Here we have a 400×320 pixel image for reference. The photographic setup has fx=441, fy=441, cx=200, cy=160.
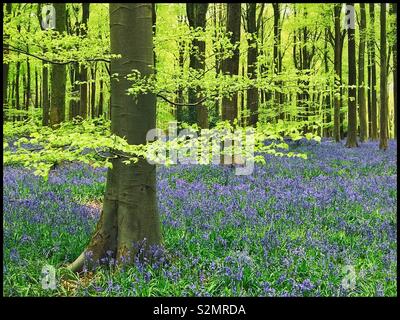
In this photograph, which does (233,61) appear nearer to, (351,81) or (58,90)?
(58,90)

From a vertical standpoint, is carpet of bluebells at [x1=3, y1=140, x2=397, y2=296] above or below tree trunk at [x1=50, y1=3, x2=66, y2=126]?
below

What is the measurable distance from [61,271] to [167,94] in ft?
10.1

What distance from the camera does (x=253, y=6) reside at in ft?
58.4

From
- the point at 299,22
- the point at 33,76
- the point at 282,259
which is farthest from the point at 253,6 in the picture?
the point at 33,76

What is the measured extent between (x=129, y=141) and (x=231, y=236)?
7.07 feet

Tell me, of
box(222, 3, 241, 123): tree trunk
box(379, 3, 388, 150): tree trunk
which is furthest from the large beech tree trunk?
box(379, 3, 388, 150): tree trunk

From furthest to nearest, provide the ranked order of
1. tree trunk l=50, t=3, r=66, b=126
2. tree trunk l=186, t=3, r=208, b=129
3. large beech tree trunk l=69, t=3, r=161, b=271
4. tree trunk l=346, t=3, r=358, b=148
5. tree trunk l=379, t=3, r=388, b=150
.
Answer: tree trunk l=346, t=3, r=358, b=148 < tree trunk l=379, t=3, r=388, b=150 < tree trunk l=186, t=3, r=208, b=129 < tree trunk l=50, t=3, r=66, b=126 < large beech tree trunk l=69, t=3, r=161, b=271

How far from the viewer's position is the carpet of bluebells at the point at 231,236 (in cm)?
494

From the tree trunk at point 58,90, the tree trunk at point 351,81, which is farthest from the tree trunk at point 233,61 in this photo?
the tree trunk at point 351,81

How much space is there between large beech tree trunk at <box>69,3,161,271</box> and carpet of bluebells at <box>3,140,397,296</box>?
→ 0.40 meters

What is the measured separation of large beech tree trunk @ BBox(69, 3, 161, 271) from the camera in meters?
5.49

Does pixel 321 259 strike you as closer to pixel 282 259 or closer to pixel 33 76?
pixel 282 259

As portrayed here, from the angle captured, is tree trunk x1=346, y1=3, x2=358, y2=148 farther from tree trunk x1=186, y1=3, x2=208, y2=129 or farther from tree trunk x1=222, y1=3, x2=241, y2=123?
tree trunk x1=222, y1=3, x2=241, y2=123

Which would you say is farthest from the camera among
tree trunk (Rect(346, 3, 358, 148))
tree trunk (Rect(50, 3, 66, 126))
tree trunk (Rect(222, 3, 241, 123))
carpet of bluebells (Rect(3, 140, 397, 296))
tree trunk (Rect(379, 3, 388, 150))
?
tree trunk (Rect(346, 3, 358, 148))
